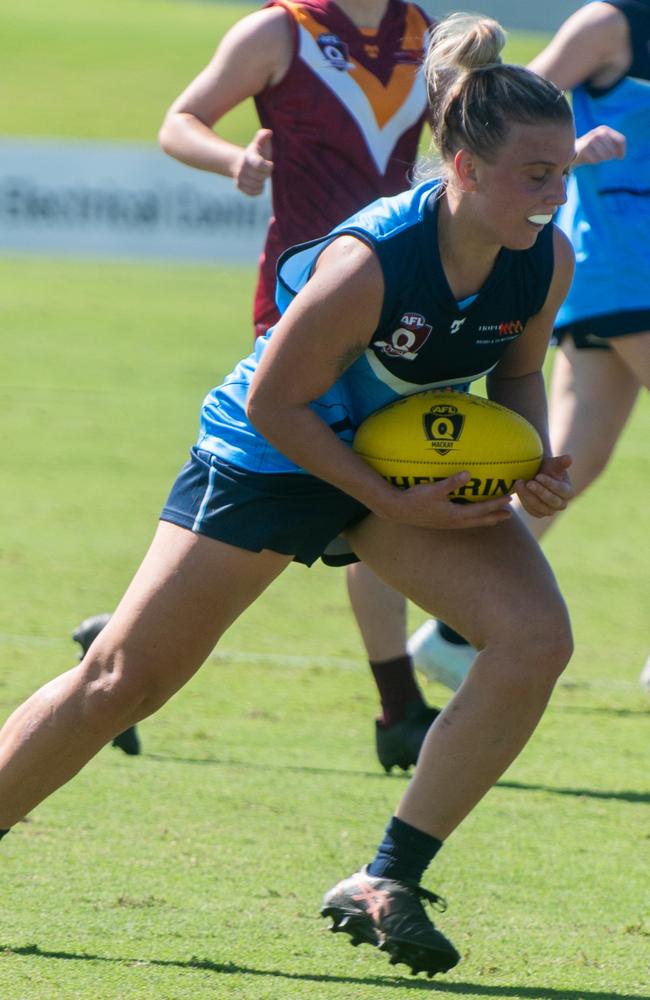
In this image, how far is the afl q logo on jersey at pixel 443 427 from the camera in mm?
3611

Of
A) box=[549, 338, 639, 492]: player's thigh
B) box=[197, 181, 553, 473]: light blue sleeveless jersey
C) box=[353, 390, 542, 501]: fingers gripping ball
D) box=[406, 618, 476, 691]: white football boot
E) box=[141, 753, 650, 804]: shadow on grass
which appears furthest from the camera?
box=[549, 338, 639, 492]: player's thigh

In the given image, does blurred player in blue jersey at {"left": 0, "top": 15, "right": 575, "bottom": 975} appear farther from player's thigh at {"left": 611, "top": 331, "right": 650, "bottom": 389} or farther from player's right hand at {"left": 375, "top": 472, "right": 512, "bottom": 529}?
player's thigh at {"left": 611, "top": 331, "right": 650, "bottom": 389}

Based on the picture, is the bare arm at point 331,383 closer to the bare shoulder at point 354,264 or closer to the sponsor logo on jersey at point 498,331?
the bare shoulder at point 354,264

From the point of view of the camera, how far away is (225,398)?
3.81 meters

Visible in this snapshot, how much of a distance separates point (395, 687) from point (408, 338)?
1.81 m

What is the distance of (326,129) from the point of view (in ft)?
16.8

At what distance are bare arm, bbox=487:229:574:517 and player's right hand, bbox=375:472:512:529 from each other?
0.14 m

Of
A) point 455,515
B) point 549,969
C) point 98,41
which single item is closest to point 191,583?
point 455,515

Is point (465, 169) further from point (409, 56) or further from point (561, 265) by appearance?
point (409, 56)

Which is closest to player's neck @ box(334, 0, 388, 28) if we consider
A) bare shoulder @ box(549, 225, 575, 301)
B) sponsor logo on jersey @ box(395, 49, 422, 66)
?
sponsor logo on jersey @ box(395, 49, 422, 66)

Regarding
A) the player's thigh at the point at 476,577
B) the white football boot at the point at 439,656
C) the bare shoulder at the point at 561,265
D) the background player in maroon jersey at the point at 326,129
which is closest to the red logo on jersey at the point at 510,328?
the bare shoulder at the point at 561,265

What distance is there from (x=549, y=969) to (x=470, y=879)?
0.63 meters

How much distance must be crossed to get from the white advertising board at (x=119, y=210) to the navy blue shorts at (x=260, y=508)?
18820 millimetres

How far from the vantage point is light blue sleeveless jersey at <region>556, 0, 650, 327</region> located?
213 inches
